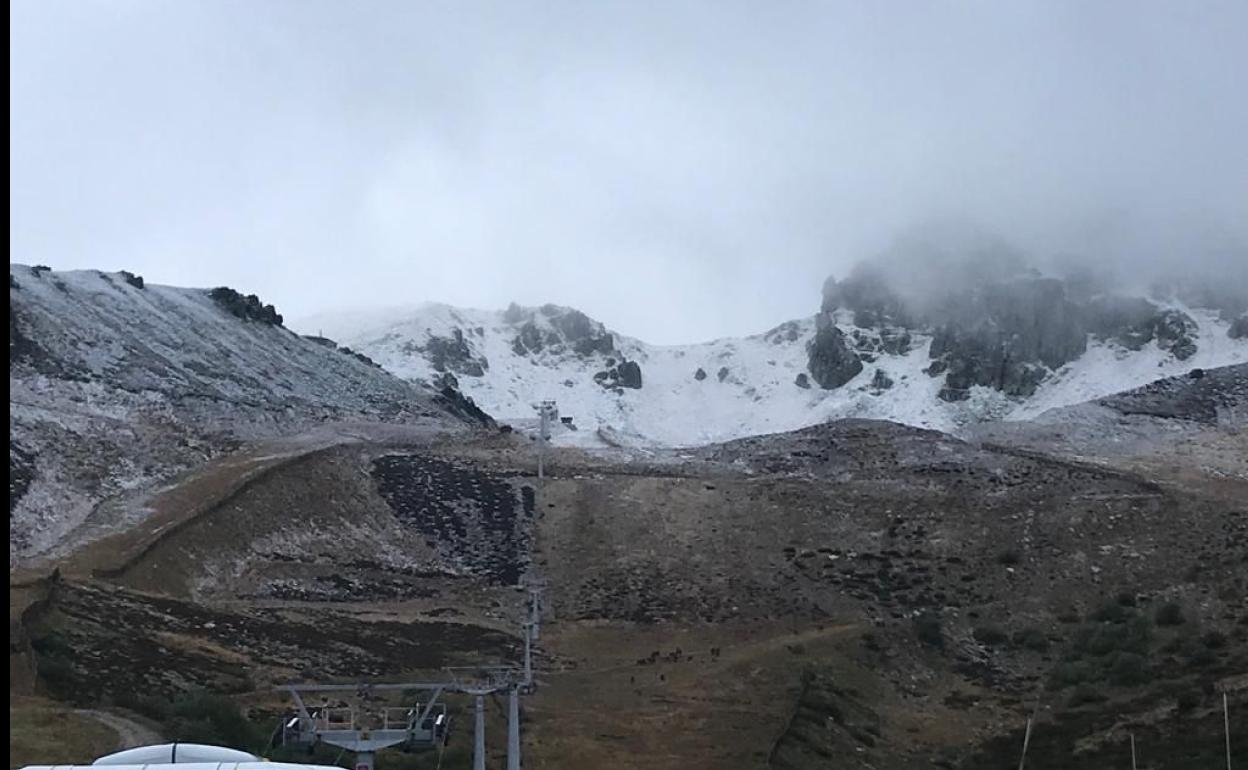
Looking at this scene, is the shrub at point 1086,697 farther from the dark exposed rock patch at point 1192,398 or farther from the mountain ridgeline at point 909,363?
the mountain ridgeline at point 909,363

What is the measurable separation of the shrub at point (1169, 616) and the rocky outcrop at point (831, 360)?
123 m

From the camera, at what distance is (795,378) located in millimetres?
191125

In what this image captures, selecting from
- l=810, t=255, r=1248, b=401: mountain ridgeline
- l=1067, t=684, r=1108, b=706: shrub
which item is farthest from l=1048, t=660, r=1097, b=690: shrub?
l=810, t=255, r=1248, b=401: mountain ridgeline

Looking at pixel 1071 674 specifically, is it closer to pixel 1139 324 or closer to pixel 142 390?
pixel 142 390

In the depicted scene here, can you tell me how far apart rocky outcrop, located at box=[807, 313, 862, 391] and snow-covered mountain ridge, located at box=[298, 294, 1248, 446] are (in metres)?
0.29

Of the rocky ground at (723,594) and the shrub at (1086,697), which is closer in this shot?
the rocky ground at (723,594)

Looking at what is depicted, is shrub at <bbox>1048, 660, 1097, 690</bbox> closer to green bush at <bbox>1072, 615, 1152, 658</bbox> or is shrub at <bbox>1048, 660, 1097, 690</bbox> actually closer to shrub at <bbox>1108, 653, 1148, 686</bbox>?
shrub at <bbox>1108, 653, 1148, 686</bbox>

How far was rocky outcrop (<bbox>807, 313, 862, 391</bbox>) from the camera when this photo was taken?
601ft

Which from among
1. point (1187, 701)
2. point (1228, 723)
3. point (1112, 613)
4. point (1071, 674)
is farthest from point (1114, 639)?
point (1228, 723)

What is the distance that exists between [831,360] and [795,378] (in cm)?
688

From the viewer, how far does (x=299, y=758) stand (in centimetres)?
3077

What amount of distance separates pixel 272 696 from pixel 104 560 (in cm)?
1976

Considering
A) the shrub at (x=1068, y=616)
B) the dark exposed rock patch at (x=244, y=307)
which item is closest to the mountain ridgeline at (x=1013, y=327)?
the dark exposed rock patch at (x=244, y=307)

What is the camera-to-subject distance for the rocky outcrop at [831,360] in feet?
601
